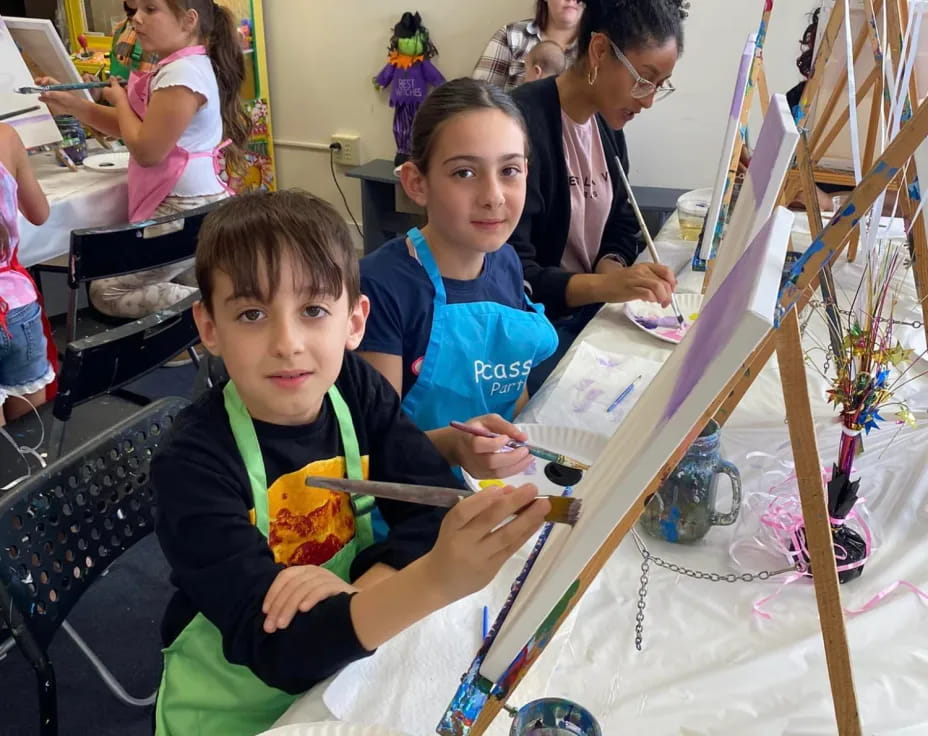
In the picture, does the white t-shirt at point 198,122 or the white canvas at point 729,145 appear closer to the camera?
the white canvas at point 729,145

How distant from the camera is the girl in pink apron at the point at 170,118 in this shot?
2025 millimetres

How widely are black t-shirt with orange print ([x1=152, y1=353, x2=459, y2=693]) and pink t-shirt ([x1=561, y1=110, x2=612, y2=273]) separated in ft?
2.86

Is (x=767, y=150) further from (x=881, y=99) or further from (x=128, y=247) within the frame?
(x=128, y=247)

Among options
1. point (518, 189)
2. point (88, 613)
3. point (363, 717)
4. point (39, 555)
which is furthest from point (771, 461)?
point (88, 613)

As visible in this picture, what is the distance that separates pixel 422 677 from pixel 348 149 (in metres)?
3.28

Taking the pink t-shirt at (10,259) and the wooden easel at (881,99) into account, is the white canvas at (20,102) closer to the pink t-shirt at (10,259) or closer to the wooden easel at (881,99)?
the pink t-shirt at (10,259)

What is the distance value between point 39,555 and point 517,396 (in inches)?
26.6

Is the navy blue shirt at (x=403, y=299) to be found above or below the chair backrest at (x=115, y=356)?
above

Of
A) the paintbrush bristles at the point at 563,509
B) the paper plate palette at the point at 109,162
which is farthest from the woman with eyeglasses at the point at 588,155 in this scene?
the paper plate palette at the point at 109,162

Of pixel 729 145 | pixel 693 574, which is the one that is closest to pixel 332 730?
pixel 693 574

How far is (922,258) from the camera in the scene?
98 centimetres

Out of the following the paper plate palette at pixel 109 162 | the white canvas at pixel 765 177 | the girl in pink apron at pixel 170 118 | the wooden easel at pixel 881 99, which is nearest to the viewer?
the white canvas at pixel 765 177

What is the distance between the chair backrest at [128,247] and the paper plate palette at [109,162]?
69 centimetres

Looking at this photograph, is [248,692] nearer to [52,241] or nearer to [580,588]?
[580,588]
